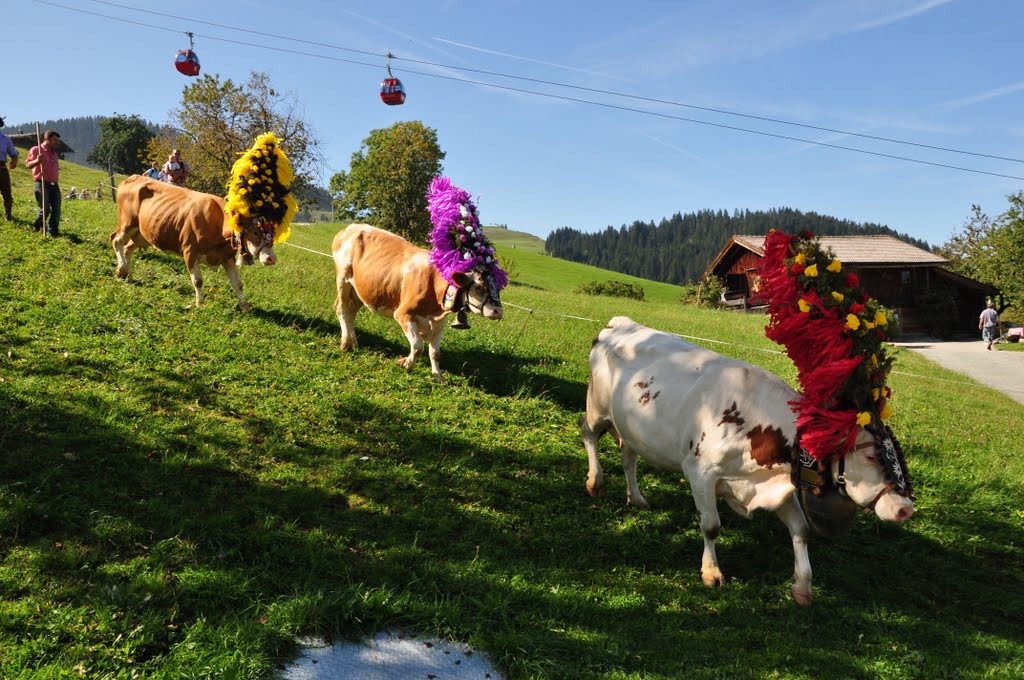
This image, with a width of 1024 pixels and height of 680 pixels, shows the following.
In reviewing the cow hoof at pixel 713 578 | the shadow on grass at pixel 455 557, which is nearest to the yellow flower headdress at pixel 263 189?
the shadow on grass at pixel 455 557

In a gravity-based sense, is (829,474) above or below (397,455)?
above

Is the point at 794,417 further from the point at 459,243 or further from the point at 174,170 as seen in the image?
the point at 174,170

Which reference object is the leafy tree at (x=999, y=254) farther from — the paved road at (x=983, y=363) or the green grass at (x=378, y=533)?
the green grass at (x=378, y=533)

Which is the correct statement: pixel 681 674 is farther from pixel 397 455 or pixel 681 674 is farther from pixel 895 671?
pixel 397 455

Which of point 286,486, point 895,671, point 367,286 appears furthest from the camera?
point 367,286

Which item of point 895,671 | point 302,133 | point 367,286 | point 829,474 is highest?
point 302,133

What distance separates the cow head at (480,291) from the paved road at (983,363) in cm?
1775

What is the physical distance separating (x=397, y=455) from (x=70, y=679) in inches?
158

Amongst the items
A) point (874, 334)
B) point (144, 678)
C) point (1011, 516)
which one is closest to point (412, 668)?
point (144, 678)

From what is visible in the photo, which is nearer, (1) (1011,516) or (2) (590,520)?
(2) (590,520)

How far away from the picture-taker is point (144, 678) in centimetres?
365

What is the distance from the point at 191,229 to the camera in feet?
36.8

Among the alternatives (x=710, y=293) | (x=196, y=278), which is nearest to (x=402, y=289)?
(x=196, y=278)

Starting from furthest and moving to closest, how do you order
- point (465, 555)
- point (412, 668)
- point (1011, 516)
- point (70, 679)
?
point (1011, 516) < point (465, 555) < point (412, 668) < point (70, 679)
